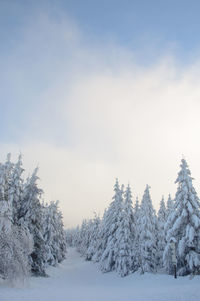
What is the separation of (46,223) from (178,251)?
93.1 ft

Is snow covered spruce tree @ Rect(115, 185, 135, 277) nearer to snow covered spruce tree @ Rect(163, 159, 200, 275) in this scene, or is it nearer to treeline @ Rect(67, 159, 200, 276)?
treeline @ Rect(67, 159, 200, 276)

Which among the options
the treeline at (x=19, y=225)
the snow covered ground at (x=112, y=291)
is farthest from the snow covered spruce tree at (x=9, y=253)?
the snow covered ground at (x=112, y=291)

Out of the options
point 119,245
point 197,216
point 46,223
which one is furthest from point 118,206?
point 197,216

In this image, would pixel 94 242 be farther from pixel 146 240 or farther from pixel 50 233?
pixel 146 240

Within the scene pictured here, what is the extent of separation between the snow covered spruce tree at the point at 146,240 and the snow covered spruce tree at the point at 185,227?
5833mm

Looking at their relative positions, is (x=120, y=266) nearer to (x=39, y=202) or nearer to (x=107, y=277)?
(x=107, y=277)

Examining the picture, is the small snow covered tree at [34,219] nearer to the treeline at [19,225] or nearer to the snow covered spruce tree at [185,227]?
the treeline at [19,225]

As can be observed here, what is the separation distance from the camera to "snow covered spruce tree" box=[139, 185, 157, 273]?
3316 cm

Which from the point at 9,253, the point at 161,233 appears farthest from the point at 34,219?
the point at 161,233

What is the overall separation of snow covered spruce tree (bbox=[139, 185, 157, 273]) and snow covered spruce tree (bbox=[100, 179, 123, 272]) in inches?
209

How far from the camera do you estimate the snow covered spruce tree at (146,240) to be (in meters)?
33.2

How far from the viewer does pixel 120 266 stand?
116ft

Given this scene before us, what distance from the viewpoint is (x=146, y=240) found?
34.6 metres

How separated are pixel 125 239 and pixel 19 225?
16.7 m
